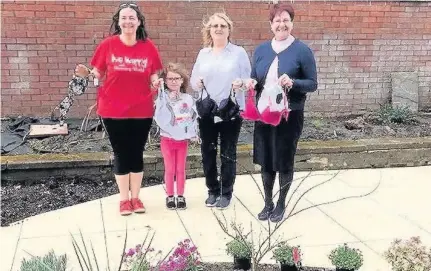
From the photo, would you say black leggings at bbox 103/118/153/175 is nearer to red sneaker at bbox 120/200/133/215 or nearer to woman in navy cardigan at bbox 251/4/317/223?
red sneaker at bbox 120/200/133/215

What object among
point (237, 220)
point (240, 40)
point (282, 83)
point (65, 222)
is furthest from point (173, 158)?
point (240, 40)

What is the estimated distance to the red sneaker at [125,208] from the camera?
4715 millimetres

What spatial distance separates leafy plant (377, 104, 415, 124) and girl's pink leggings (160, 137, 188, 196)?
3.52 meters

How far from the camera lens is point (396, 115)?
7.15 metres

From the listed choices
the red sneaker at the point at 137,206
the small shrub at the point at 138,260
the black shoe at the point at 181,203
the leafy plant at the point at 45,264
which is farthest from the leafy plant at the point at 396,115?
the leafy plant at the point at 45,264

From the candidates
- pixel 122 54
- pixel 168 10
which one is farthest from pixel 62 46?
pixel 122 54

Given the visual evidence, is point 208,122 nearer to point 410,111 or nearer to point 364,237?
point 364,237

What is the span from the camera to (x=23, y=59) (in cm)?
659

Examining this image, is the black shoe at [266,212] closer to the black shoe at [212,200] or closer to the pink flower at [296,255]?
the black shoe at [212,200]

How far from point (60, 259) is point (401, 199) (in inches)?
136

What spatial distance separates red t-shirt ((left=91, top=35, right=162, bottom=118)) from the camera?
4320 millimetres

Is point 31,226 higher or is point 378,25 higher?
point 378,25

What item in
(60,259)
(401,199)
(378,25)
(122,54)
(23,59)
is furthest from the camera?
(378,25)

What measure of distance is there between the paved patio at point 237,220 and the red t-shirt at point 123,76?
3.17ft
